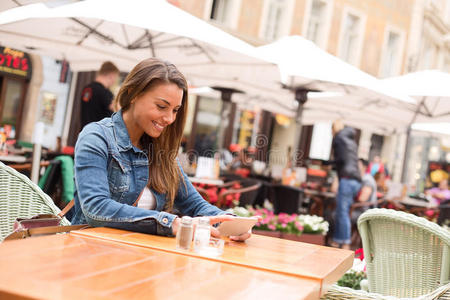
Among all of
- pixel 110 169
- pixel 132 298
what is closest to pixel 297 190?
pixel 110 169

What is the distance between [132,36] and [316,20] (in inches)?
554

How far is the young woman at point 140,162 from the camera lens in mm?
2150

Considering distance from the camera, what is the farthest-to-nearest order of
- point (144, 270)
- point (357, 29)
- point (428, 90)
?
point (357, 29)
point (428, 90)
point (144, 270)

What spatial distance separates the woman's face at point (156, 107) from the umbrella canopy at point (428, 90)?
5.86 metres

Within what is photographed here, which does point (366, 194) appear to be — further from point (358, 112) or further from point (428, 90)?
point (358, 112)

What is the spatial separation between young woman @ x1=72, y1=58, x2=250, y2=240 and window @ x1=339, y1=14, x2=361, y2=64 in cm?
1945

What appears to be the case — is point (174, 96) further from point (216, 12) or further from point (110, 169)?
point (216, 12)

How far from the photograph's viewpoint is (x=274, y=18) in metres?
18.0

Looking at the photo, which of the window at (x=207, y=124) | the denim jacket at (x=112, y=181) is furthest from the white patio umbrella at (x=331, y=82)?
the window at (x=207, y=124)

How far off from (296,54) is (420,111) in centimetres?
285

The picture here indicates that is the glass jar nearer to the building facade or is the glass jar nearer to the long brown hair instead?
the long brown hair

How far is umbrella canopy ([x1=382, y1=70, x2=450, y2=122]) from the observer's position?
7738 mm

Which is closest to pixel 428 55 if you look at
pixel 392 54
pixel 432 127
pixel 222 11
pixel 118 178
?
pixel 392 54

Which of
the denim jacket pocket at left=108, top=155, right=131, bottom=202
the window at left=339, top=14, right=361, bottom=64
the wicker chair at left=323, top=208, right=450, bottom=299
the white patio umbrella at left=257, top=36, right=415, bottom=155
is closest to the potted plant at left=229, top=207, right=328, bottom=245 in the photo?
the white patio umbrella at left=257, top=36, right=415, bottom=155
